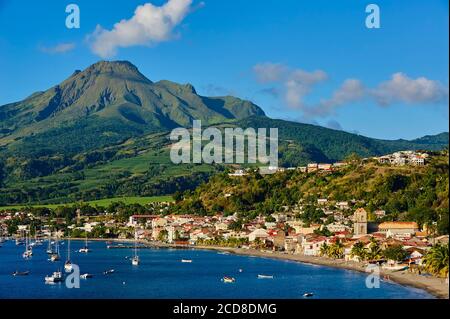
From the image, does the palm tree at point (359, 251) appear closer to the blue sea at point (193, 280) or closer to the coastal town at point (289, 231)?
the coastal town at point (289, 231)

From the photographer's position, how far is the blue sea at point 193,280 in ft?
104

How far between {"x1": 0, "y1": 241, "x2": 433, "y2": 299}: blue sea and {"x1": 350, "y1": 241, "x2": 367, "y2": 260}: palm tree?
2.38 m

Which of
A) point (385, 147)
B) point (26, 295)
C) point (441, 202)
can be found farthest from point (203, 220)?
point (385, 147)

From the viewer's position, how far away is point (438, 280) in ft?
106

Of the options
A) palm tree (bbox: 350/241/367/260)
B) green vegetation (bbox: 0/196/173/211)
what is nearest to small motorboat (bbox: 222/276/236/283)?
palm tree (bbox: 350/241/367/260)

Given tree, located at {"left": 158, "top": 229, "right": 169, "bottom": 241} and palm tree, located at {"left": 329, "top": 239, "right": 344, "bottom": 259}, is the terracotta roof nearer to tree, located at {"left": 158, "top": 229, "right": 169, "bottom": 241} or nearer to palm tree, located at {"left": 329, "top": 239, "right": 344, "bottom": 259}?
palm tree, located at {"left": 329, "top": 239, "right": 344, "bottom": 259}

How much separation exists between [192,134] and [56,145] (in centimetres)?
2810

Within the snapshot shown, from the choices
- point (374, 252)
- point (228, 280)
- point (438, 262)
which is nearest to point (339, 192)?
point (374, 252)

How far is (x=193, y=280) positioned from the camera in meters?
37.4

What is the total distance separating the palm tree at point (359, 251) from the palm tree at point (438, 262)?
8887mm

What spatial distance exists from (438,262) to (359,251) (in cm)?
1119

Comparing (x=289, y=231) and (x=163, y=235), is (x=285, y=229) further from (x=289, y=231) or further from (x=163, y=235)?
(x=163, y=235)
